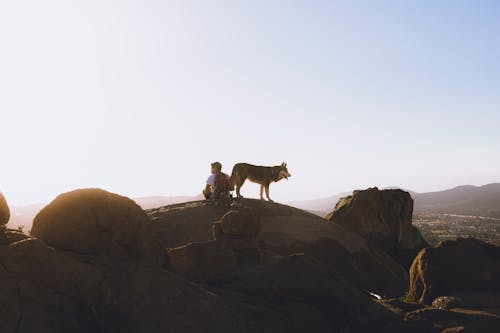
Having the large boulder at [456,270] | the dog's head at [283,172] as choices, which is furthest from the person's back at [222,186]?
the large boulder at [456,270]

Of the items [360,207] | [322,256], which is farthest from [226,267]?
[360,207]

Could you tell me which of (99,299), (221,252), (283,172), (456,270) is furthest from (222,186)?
(99,299)

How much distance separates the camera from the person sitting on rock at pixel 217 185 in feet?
62.9

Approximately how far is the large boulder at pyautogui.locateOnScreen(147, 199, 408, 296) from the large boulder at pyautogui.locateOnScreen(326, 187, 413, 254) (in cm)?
593

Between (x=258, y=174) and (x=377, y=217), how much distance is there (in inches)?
478

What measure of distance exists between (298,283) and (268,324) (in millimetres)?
2011

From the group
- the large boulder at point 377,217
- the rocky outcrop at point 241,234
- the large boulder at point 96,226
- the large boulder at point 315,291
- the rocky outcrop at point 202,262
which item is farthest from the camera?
the large boulder at point 377,217

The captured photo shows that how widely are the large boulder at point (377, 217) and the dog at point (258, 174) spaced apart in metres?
8.98

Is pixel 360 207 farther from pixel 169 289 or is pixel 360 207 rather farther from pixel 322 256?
pixel 169 289

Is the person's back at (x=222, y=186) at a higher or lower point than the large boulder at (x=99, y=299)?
higher

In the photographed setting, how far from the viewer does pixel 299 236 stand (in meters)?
20.7

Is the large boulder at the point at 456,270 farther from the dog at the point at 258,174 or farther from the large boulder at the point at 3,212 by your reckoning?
the large boulder at the point at 3,212

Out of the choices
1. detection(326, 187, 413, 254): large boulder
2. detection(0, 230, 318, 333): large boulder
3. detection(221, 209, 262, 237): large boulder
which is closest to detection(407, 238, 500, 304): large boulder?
detection(0, 230, 318, 333): large boulder

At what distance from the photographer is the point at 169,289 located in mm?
8633
